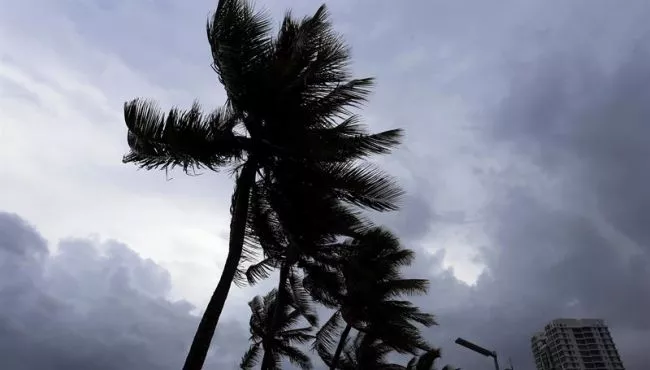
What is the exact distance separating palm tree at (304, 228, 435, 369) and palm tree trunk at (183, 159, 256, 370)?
22.1ft

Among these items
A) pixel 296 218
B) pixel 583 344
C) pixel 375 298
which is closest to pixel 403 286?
pixel 375 298

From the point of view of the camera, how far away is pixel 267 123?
8.29 metres

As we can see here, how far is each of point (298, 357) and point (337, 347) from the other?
98.7 inches

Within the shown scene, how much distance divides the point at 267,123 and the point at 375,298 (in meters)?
14.6

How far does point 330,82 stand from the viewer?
8477mm

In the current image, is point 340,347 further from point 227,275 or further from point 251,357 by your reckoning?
point 227,275

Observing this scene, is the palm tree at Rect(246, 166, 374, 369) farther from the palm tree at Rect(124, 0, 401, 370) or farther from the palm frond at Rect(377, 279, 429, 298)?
the palm frond at Rect(377, 279, 429, 298)

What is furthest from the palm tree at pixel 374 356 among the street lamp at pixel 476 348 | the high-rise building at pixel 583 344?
the high-rise building at pixel 583 344

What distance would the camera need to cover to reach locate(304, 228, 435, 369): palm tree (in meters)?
16.0

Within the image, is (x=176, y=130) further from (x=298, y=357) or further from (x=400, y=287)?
(x=298, y=357)

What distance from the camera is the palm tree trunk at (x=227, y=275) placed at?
22.1ft

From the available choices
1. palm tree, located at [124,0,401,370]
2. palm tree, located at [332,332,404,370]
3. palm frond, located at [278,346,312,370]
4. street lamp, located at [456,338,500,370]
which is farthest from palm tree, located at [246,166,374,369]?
palm tree, located at [332,332,404,370]

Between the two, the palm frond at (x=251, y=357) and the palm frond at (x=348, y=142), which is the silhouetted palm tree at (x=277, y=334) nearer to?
the palm frond at (x=251, y=357)

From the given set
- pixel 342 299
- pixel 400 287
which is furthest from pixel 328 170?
pixel 400 287
